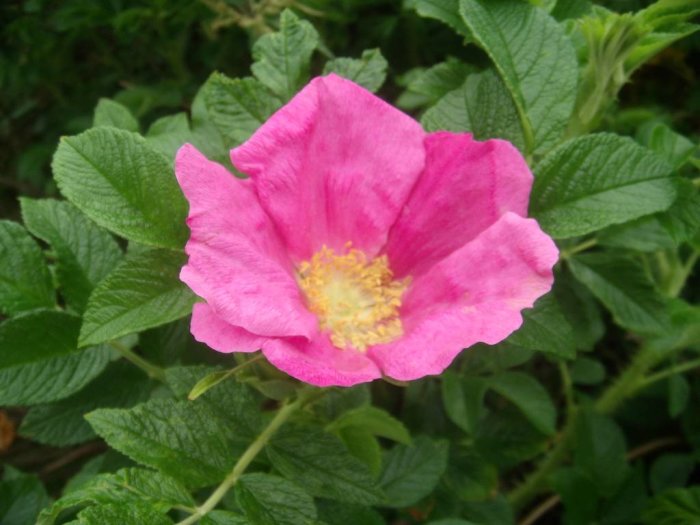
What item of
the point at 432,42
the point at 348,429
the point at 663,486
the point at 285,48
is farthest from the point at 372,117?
the point at 663,486

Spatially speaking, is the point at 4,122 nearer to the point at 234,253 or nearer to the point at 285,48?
the point at 285,48

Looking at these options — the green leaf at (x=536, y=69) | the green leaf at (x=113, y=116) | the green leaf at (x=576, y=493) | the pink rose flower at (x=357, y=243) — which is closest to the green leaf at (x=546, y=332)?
the pink rose flower at (x=357, y=243)

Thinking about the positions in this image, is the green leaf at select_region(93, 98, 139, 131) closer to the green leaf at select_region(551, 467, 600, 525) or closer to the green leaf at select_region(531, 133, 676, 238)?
the green leaf at select_region(531, 133, 676, 238)

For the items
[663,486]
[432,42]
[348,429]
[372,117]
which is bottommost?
[663,486]

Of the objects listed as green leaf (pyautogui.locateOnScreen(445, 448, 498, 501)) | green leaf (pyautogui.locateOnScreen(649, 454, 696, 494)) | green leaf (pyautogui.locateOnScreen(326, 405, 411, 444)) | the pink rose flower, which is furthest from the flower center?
green leaf (pyautogui.locateOnScreen(649, 454, 696, 494))

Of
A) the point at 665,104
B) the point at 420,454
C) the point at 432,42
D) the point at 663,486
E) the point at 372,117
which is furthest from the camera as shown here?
the point at 665,104

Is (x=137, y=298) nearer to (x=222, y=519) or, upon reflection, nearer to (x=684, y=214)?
(x=222, y=519)
